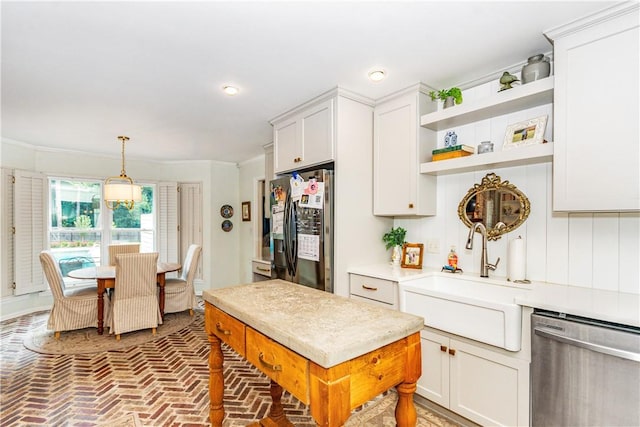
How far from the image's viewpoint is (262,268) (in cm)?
439

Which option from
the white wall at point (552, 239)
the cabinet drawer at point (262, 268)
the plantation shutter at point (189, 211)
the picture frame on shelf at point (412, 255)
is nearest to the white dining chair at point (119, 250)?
the plantation shutter at point (189, 211)

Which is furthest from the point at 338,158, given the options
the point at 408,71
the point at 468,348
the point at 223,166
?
the point at 223,166

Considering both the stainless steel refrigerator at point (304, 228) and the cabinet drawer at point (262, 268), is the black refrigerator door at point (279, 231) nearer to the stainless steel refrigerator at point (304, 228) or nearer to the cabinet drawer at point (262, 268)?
the stainless steel refrigerator at point (304, 228)

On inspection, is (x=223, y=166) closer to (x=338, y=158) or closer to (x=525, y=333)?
(x=338, y=158)

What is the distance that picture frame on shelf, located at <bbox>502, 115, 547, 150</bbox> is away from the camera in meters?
2.12

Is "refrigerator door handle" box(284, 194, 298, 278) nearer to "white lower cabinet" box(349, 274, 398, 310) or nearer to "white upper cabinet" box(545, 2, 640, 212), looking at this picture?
"white lower cabinet" box(349, 274, 398, 310)

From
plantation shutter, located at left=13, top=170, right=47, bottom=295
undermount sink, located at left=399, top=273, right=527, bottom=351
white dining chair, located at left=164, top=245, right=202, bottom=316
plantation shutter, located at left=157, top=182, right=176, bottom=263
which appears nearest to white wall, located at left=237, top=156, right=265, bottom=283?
plantation shutter, located at left=157, top=182, right=176, bottom=263

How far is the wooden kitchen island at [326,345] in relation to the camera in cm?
102

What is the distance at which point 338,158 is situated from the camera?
266 cm

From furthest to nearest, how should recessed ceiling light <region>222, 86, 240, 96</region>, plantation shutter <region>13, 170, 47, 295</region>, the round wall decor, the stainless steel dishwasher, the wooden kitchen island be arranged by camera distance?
the round wall decor < plantation shutter <region>13, 170, 47, 295</region> < recessed ceiling light <region>222, 86, 240, 96</region> < the stainless steel dishwasher < the wooden kitchen island

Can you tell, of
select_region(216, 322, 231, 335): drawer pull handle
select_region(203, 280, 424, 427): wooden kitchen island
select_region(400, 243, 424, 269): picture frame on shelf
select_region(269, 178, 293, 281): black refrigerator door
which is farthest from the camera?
select_region(269, 178, 293, 281): black refrigerator door

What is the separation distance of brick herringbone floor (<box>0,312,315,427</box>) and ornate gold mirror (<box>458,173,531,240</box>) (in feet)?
6.33

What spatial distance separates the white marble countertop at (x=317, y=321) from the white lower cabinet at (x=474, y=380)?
Result: 0.90 meters

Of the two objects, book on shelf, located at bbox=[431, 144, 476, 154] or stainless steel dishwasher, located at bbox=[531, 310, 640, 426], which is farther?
book on shelf, located at bbox=[431, 144, 476, 154]
